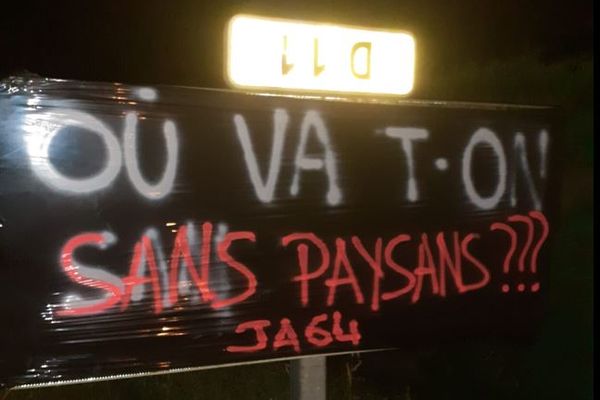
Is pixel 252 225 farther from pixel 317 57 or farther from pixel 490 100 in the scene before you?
pixel 490 100

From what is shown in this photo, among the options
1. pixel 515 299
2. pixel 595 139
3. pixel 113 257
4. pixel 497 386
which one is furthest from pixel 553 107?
pixel 497 386

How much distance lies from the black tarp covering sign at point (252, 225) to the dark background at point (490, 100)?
1.61ft

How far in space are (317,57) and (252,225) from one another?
0.69 metres

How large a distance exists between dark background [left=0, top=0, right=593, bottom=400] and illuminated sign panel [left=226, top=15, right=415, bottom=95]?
55 cm

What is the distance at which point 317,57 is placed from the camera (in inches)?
97.0

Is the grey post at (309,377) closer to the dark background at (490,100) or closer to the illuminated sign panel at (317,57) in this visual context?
the dark background at (490,100)

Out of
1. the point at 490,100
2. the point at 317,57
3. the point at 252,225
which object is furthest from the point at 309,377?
the point at 490,100

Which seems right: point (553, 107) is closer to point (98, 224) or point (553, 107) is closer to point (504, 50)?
point (504, 50)

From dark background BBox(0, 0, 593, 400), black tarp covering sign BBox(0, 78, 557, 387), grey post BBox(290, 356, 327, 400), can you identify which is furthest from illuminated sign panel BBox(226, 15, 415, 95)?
grey post BBox(290, 356, 327, 400)

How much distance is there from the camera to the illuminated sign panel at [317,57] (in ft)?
7.75

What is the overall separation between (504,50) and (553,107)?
4.80ft

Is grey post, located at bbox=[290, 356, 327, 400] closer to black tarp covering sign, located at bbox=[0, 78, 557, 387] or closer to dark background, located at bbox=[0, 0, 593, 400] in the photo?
black tarp covering sign, located at bbox=[0, 78, 557, 387]

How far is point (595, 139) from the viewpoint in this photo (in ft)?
12.3

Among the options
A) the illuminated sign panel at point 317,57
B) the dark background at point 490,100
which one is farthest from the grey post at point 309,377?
the illuminated sign panel at point 317,57
